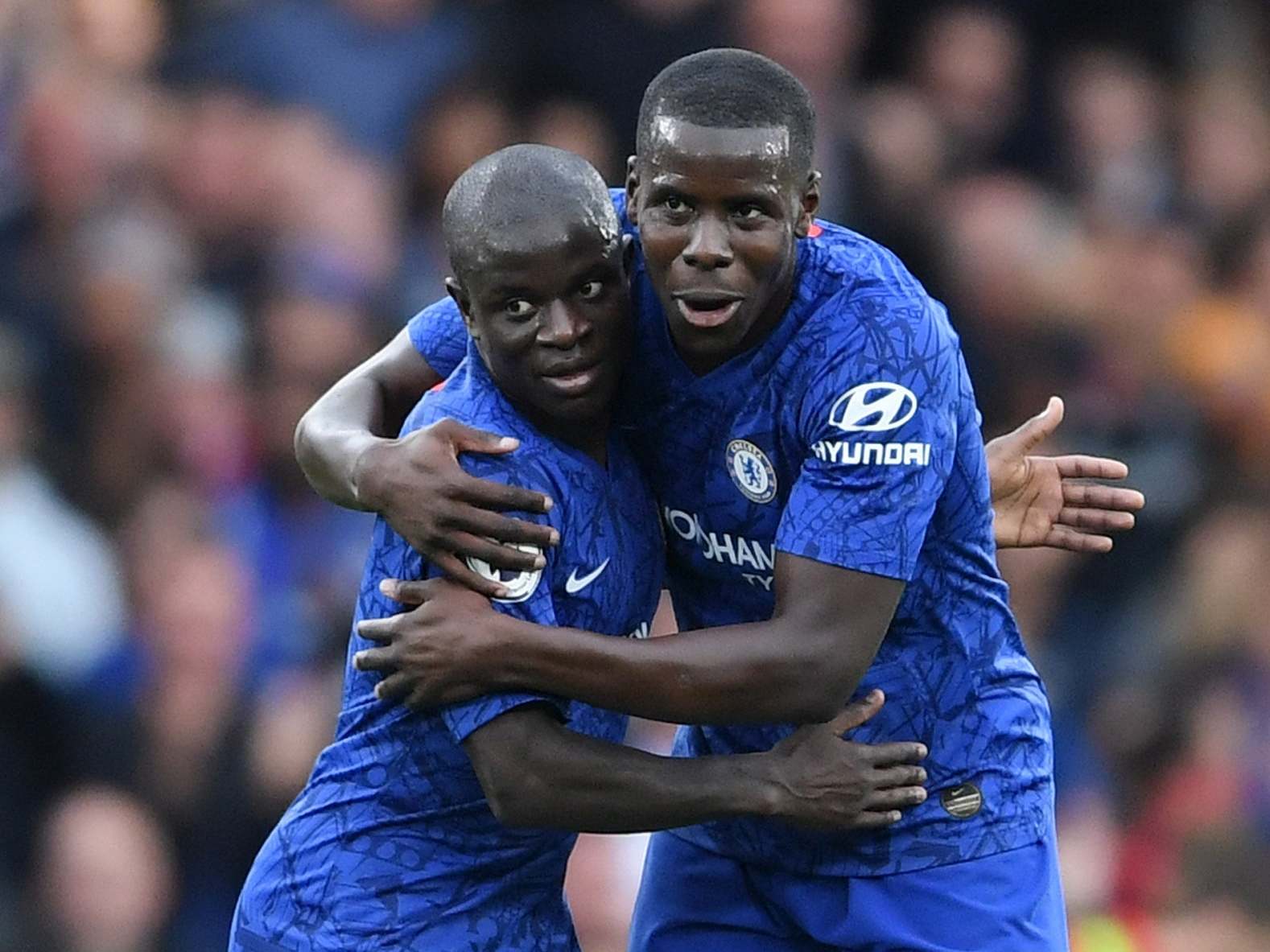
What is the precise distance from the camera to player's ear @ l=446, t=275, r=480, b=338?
3.64m

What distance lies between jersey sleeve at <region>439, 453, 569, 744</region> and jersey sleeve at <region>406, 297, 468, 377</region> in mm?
719

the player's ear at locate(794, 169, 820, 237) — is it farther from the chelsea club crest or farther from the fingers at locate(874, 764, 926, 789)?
the fingers at locate(874, 764, 926, 789)

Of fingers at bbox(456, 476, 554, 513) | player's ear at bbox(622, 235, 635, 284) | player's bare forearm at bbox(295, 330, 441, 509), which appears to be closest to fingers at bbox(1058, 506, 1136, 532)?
player's ear at bbox(622, 235, 635, 284)

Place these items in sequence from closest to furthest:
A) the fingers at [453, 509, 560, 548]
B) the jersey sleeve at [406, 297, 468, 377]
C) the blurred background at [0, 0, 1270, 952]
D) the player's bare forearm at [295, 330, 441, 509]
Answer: the fingers at [453, 509, 560, 548]
the player's bare forearm at [295, 330, 441, 509]
the jersey sleeve at [406, 297, 468, 377]
the blurred background at [0, 0, 1270, 952]

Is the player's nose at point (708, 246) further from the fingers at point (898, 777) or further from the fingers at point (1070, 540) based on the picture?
the fingers at point (1070, 540)

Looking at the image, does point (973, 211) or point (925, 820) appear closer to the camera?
point (925, 820)

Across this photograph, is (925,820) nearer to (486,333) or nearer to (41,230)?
(486,333)

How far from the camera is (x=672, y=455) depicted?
3809 mm

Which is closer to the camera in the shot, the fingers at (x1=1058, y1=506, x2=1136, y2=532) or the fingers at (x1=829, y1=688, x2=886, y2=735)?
the fingers at (x1=829, y1=688, x2=886, y2=735)

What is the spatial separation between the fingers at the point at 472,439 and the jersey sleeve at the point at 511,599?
2 centimetres

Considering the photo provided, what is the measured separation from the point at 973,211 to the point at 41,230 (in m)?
3.37

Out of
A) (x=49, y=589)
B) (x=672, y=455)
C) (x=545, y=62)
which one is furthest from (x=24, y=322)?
(x=672, y=455)

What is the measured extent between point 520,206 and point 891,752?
3.67 feet

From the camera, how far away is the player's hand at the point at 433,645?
11.3 feet
